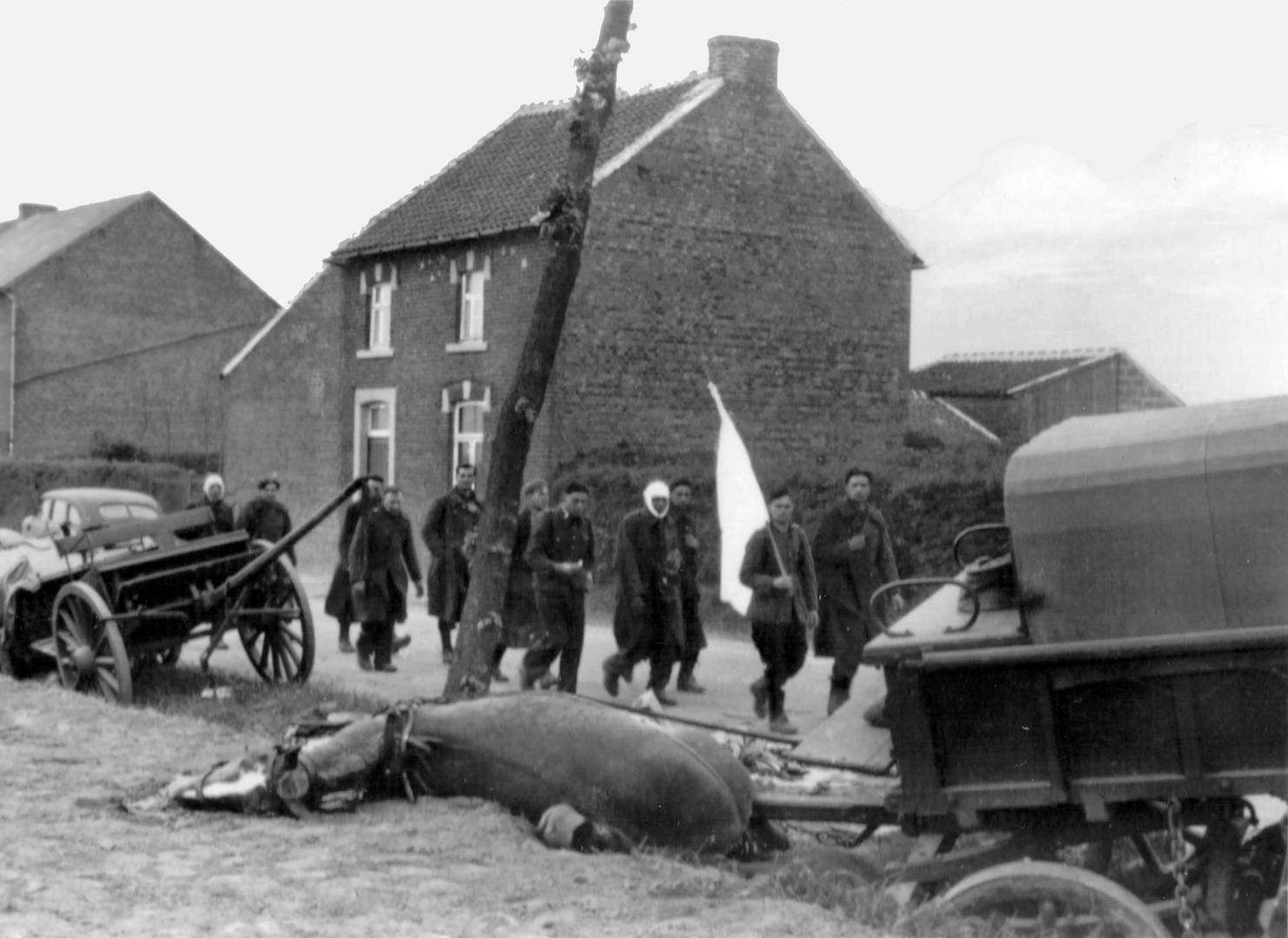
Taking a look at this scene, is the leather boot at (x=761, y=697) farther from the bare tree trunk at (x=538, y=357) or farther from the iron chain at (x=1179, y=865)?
the iron chain at (x=1179, y=865)

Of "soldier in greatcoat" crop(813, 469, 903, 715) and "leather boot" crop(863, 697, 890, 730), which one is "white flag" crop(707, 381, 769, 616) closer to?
"soldier in greatcoat" crop(813, 469, 903, 715)

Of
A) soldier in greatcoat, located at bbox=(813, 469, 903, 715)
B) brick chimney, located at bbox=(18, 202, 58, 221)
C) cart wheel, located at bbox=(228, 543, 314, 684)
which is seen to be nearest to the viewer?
soldier in greatcoat, located at bbox=(813, 469, 903, 715)

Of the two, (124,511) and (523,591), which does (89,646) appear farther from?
(124,511)

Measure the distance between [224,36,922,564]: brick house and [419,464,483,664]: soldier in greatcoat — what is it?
10.7m

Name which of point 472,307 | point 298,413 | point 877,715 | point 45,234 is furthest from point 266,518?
point 45,234

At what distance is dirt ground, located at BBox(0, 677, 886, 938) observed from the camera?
235 inches

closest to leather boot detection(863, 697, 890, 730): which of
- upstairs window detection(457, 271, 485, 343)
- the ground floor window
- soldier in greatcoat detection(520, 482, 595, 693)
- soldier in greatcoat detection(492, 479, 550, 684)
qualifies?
soldier in greatcoat detection(520, 482, 595, 693)

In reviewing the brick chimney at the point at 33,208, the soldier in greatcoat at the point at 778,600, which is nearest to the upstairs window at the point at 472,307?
the soldier in greatcoat at the point at 778,600

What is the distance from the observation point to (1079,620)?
568cm

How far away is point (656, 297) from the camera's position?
2759 centimetres

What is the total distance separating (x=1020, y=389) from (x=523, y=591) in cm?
3461

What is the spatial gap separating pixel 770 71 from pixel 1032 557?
2423 centimetres

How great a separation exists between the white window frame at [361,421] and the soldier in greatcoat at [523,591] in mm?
15918

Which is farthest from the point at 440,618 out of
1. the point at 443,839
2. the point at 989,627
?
the point at 989,627
